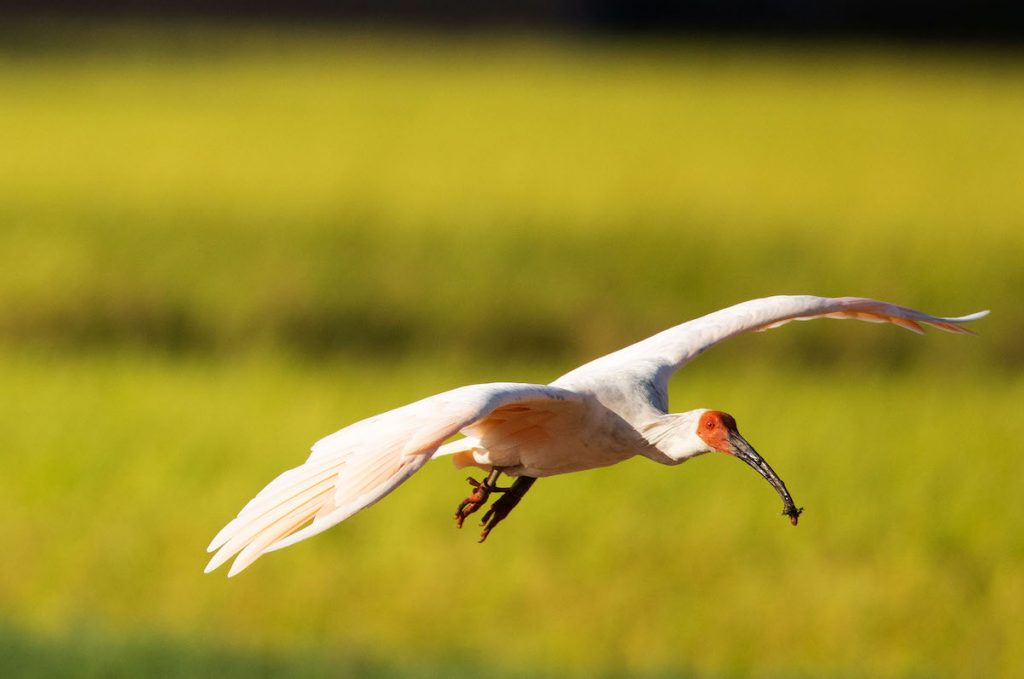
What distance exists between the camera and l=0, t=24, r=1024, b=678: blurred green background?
5.09 metres

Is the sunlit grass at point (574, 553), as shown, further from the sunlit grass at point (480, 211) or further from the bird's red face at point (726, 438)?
the bird's red face at point (726, 438)

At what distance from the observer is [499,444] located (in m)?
0.97

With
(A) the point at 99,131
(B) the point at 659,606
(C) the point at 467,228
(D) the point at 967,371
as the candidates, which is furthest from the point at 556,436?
(A) the point at 99,131

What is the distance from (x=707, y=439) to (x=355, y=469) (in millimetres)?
202

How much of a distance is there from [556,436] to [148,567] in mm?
4832

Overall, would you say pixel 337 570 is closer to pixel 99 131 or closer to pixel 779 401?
pixel 779 401

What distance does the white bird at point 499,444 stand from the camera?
89cm

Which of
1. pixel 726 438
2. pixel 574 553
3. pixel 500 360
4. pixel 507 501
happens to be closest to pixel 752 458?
pixel 726 438

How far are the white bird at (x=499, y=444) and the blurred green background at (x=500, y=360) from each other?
3.84 metres

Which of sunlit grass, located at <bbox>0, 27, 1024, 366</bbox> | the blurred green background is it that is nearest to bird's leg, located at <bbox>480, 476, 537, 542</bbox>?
the blurred green background

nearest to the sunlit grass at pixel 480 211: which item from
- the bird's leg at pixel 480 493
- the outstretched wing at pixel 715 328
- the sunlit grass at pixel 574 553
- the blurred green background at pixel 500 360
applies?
the blurred green background at pixel 500 360

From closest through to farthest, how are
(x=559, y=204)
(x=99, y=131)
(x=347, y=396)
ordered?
(x=347, y=396), (x=559, y=204), (x=99, y=131)

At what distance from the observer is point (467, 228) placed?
9672 mm

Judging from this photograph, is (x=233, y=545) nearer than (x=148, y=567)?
Yes
